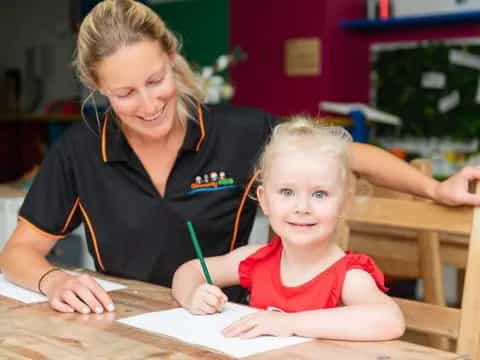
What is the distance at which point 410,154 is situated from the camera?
4574mm

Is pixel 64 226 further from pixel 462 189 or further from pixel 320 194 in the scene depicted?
pixel 462 189

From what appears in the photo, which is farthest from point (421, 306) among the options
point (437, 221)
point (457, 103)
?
point (457, 103)

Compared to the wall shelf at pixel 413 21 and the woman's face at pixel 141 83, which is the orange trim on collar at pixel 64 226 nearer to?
the woman's face at pixel 141 83

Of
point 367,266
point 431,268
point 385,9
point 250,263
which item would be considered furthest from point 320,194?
point 385,9

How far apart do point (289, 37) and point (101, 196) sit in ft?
10.9

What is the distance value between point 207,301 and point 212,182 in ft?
1.76

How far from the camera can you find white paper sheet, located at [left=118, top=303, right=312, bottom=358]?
111 cm

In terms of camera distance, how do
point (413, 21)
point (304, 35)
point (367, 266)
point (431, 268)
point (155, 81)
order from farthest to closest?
point (304, 35), point (413, 21), point (431, 268), point (155, 81), point (367, 266)

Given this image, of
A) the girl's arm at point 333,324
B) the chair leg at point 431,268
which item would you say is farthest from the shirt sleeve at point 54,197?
the chair leg at point 431,268

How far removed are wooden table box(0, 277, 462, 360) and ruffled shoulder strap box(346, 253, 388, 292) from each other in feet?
0.54

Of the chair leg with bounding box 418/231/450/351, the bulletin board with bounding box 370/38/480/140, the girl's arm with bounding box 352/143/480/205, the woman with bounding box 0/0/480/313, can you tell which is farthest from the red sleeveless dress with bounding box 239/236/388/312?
the bulletin board with bounding box 370/38/480/140

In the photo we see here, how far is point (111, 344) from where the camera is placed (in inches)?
45.0

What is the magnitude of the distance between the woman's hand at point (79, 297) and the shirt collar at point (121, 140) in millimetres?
402

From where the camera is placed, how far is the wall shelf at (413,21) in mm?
4363
